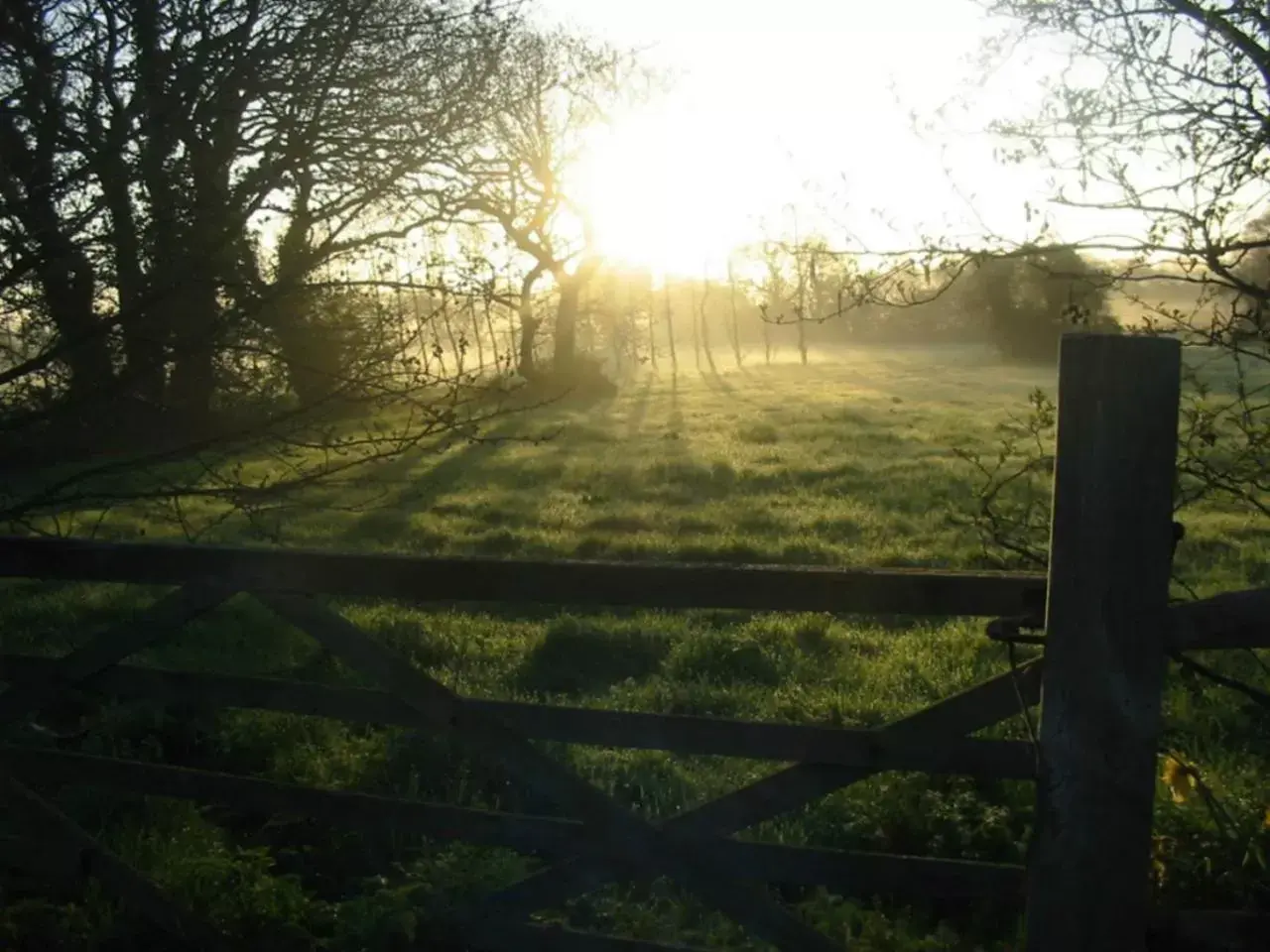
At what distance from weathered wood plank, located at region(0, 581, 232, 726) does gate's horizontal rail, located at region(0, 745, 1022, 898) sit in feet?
1.14

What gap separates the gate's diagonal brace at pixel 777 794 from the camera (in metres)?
2.67

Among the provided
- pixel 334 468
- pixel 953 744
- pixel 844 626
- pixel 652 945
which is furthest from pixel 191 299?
pixel 844 626

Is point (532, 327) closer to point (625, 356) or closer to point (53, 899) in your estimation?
point (53, 899)

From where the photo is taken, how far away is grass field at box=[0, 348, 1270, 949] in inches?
164

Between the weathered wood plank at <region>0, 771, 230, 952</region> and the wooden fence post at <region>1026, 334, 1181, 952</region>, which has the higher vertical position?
the wooden fence post at <region>1026, 334, 1181, 952</region>

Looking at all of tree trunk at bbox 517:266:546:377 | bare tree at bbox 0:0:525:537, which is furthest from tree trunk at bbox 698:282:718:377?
bare tree at bbox 0:0:525:537

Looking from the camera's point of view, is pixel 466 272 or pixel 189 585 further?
pixel 466 272

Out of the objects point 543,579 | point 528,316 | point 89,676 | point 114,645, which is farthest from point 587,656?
point 543,579

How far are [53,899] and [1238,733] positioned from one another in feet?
19.1

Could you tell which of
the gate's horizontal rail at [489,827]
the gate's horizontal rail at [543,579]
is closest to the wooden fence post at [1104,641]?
the gate's horizontal rail at [543,579]

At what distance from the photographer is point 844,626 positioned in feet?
27.9

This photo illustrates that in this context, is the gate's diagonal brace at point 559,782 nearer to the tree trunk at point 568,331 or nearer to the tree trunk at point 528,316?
the tree trunk at point 528,316

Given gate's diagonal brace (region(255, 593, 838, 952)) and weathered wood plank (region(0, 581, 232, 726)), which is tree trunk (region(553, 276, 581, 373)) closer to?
weathered wood plank (region(0, 581, 232, 726))

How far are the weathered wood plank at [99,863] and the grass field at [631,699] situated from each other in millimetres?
291
